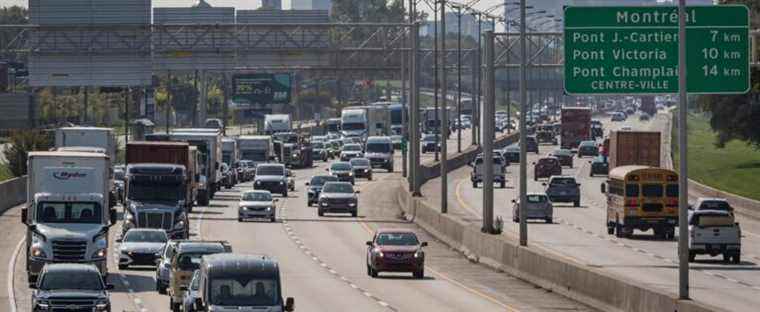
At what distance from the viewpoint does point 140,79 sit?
97188mm

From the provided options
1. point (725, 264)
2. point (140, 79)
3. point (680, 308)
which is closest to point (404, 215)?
point (140, 79)

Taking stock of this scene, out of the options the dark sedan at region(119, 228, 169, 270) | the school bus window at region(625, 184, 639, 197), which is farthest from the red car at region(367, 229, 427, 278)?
the school bus window at region(625, 184, 639, 197)

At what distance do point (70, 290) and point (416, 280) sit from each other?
15741 millimetres

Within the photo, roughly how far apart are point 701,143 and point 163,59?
3707 inches

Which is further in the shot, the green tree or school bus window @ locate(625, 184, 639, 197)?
the green tree

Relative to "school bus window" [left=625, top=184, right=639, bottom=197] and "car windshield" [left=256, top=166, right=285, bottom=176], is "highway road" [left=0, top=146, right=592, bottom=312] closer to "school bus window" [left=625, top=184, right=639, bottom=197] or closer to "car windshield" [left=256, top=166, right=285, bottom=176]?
"school bus window" [left=625, top=184, right=639, bottom=197]

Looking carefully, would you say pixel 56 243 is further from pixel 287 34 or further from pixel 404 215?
pixel 287 34

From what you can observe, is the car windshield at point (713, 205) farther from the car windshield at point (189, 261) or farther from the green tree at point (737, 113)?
the green tree at point (737, 113)

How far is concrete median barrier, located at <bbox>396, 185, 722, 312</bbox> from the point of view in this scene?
34.4m

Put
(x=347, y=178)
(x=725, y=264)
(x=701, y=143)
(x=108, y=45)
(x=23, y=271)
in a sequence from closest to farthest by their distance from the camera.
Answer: (x=23, y=271) < (x=725, y=264) < (x=108, y=45) < (x=347, y=178) < (x=701, y=143)

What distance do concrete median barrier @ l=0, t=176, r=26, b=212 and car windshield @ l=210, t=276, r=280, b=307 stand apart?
4949 centimetres

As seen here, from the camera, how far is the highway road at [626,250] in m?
46.1

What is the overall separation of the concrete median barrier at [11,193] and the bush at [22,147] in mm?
6215

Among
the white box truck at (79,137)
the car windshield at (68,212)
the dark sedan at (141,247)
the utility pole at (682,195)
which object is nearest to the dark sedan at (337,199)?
the white box truck at (79,137)
